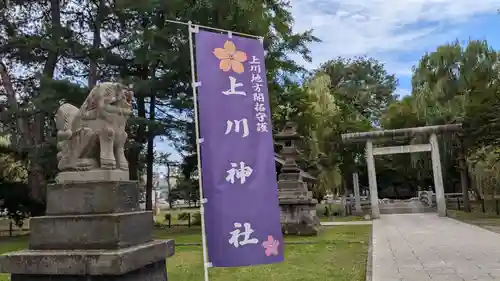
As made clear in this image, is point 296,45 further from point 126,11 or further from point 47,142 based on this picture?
point 47,142

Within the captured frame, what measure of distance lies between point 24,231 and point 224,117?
18.9 m

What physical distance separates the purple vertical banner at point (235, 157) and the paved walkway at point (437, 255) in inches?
108

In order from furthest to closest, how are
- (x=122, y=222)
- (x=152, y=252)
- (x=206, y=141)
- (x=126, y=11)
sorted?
(x=126, y=11)
(x=206, y=141)
(x=152, y=252)
(x=122, y=222)

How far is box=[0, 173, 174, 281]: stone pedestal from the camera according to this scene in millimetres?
3326

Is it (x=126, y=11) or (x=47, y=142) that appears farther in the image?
(x=126, y=11)

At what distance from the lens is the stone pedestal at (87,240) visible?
3.33 metres

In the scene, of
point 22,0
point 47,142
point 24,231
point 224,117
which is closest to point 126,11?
point 22,0

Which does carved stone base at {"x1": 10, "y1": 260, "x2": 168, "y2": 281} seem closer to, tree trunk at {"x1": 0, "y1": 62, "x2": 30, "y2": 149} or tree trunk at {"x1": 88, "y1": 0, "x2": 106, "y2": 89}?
tree trunk at {"x1": 88, "y1": 0, "x2": 106, "y2": 89}

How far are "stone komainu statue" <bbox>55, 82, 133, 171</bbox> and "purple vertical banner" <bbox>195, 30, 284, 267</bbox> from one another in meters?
0.79

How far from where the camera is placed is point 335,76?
33.8 meters

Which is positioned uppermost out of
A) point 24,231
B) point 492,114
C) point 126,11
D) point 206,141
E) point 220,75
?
point 126,11

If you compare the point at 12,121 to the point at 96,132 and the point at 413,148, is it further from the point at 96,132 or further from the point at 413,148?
the point at 413,148

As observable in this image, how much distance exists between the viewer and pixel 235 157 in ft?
14.0

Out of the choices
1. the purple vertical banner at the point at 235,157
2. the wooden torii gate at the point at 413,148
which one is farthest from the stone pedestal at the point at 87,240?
the wooden torii gate at the point at 413,148
